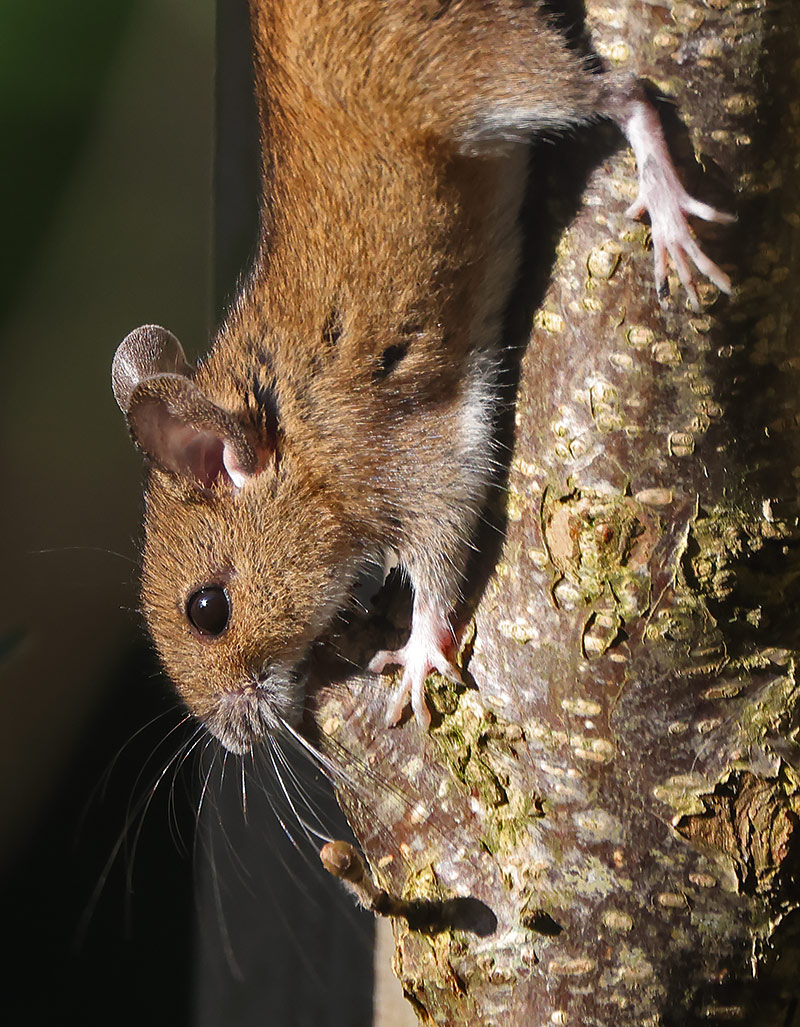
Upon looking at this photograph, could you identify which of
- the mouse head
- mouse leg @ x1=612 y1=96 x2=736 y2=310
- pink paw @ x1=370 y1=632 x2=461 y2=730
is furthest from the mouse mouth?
mouse leg @ x1=612 y1=96 x2=736 y2=310

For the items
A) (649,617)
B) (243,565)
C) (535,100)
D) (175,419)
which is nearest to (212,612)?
(243,565)

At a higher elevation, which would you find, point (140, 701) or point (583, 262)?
point (583, 262)

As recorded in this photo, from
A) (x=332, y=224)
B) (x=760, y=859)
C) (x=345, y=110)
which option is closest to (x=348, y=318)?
(x=332, y=224)

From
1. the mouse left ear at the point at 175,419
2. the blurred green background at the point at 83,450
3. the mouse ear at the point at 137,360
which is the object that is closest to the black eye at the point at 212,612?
the mouse left ear at the point at 175,419

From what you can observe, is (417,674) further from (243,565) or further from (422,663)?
(243,565)

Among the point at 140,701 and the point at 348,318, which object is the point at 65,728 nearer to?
the point at 140,701

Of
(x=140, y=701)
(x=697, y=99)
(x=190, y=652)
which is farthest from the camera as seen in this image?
(x=140, y=701)

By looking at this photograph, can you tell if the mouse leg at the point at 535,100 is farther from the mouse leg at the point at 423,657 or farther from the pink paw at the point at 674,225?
the mouse leg at the point at 423,657

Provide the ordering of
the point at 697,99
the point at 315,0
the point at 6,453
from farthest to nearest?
the point at 6,453
the point at 315,0
the point at 697,99
